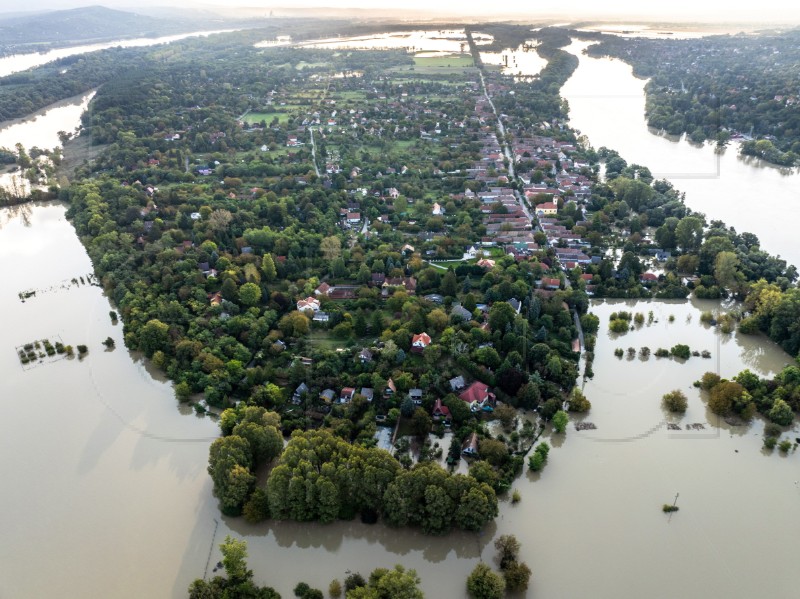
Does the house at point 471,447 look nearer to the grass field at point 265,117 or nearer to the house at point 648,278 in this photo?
the house at point 648,278

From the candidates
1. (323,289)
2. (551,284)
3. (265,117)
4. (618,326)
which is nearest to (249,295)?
(323,289)

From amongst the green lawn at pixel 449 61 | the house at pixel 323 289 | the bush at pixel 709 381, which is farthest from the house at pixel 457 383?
the green lawn at pixel 449 61

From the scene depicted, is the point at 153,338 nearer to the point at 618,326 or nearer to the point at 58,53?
the point at 618,326

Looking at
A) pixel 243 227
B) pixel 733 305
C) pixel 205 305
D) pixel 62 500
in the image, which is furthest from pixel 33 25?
pixel 733 305

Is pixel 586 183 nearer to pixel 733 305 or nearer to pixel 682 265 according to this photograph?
pixel 682 265

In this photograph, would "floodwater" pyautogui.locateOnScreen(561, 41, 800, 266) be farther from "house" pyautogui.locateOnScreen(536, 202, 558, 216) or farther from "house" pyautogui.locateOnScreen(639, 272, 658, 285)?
"house" pyautogui.locateOnScreen(536, 202, 558, 216)

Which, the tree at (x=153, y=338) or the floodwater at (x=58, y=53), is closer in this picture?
the tree at (x=153, y=338)
